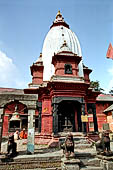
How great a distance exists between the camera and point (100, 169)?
6.07 meters

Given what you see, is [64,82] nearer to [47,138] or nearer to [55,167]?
[47,138]

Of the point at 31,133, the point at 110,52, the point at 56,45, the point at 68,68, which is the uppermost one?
the point at 56,45

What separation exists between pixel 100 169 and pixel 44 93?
891 centimetres

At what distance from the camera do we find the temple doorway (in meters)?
12.9

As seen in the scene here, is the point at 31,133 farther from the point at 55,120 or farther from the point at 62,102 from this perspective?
the point at 62,102

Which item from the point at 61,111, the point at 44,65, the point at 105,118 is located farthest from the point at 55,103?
the point at 105,118

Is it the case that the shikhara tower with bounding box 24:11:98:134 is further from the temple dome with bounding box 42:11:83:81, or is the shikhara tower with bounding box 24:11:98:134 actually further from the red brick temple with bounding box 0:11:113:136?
the temple dome with bounding box 42:11:83:81

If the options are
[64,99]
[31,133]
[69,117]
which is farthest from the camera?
[69,117]

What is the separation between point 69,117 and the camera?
13.3 metres

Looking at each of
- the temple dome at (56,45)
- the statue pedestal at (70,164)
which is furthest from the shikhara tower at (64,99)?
the statue pedestal at (70,164)

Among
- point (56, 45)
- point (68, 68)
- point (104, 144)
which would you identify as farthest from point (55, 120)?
point (56, 45)

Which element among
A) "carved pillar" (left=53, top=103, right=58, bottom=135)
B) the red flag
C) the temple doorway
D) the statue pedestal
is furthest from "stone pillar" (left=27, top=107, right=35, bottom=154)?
the red flag

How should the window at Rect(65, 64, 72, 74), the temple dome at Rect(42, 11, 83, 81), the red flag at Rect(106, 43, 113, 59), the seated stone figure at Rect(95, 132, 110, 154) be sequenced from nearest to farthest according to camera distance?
the seated stone figure at Rect(95, 132, 110, 154)
the red flag at Rect(106, 43, 113, 59)
the window at Rect(65, 64, 72, 74)
the temple dome at Rect(42, 11, 83, 81)

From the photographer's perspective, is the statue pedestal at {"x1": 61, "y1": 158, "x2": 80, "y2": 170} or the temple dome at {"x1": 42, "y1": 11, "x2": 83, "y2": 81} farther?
the temple dome at {"x1": 42, "y1": 11, "x2": 83, "y2": 81}
